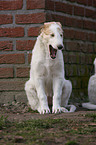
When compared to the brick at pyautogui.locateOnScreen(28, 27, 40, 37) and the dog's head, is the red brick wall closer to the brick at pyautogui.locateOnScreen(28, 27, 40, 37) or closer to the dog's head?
the brick at pyautogui.locateOnScreen(28, 27, 40, 37)

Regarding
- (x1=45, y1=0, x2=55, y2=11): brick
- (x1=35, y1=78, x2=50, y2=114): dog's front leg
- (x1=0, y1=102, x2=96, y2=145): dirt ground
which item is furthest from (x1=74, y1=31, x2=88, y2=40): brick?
(x1=0, y1=102, x2=96, y2=145): dirt ground

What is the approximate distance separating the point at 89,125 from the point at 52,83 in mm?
1403

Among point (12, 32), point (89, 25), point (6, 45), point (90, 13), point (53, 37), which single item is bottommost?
point (6, 45)

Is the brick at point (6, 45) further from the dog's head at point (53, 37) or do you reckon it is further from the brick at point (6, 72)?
the dog's head at point (53, 37)

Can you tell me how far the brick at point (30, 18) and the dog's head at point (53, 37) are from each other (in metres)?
0.84

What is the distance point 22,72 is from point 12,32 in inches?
31.1

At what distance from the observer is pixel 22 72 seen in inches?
199

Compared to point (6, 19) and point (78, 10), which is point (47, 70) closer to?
point (6, 19)

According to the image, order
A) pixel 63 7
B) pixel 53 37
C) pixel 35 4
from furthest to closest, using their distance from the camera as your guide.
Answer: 1. pixel 63 7
2. pixel 35 4
3. pixel 53 37

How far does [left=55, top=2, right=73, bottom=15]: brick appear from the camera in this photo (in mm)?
5207

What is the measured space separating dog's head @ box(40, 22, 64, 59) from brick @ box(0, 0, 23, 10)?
1128 mm

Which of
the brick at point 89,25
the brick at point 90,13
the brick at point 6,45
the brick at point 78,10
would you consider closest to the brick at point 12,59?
the brick at point 6,45

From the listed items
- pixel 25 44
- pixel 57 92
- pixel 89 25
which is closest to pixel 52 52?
pixel 57 92

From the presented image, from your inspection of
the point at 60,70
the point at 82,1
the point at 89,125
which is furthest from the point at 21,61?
the point at 89,125
